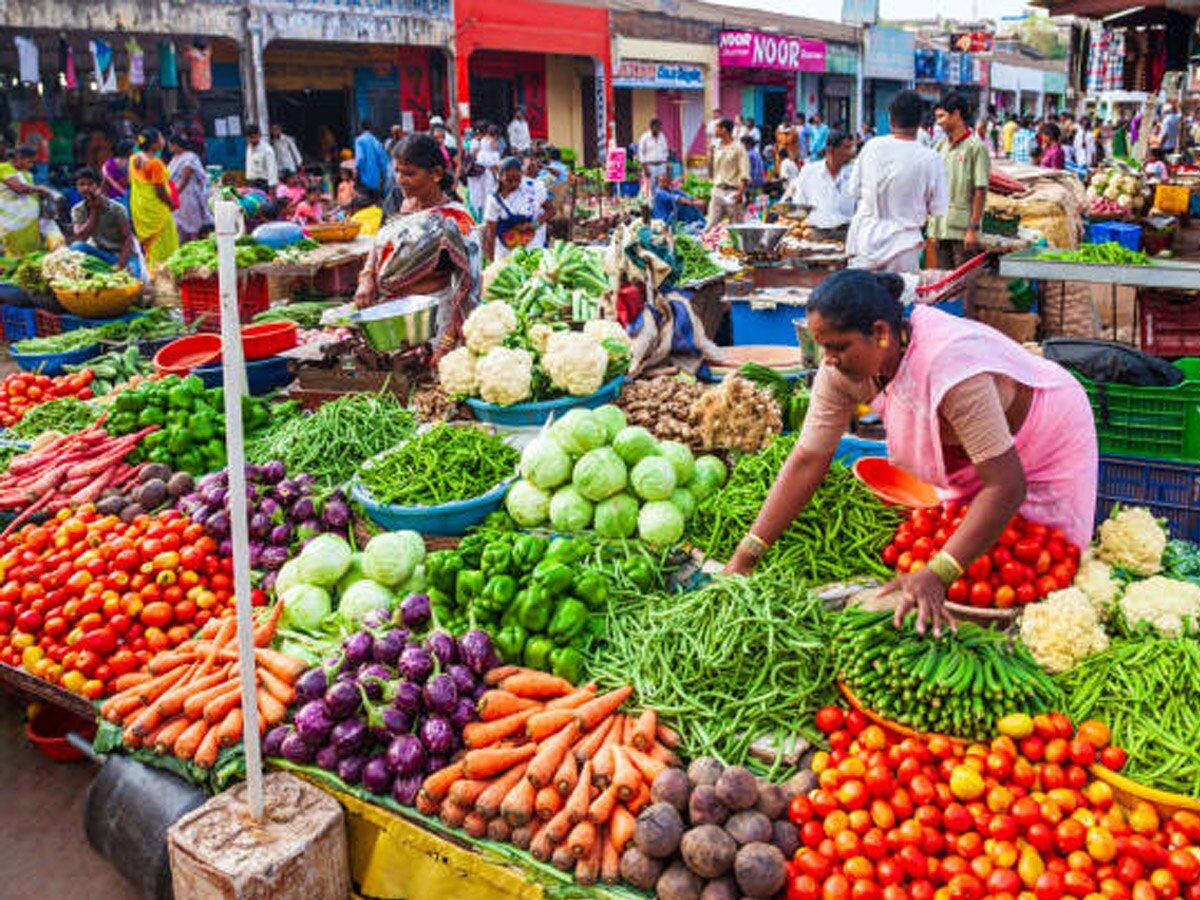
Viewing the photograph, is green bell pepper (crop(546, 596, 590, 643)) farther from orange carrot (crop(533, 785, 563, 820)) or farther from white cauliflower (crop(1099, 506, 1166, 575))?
white cauliflower (crop(1099, 506, 1166, 575))

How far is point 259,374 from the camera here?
5941mm

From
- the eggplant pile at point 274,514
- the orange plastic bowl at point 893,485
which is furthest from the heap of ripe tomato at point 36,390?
the orange plastic bowl at point 893,485

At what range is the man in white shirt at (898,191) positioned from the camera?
6719 mm

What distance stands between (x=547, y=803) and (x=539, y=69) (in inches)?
916

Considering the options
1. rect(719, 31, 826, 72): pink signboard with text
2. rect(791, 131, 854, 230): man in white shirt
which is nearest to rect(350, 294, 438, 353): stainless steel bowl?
rect(791, 131, 854, 230): man in white shirt

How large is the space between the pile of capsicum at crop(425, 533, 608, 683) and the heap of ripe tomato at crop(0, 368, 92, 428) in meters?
4.19

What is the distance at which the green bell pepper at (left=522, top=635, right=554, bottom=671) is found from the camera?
10.3 ft

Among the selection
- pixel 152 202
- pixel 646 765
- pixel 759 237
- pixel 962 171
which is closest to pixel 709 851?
pixel 646 765

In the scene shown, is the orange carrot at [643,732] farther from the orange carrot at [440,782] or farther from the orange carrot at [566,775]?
the orange carrot at [440,782]

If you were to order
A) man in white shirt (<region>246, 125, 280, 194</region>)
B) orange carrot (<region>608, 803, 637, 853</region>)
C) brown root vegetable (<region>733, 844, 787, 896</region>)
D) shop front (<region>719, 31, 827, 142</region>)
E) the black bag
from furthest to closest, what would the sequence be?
shop front (<region>719, 31, 827, 142</region>), man in white shirt (<region>246, 125, 280, 194</region>), the black bag, orange carrot (<region>608, 803, 637, 853</region>), brown root vegetable (<region>733, 844, 787, 896</region>)

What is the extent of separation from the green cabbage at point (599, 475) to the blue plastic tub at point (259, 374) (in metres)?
2.82

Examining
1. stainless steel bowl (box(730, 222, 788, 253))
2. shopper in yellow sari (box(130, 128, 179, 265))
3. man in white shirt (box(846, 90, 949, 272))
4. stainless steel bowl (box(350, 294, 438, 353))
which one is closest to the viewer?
stainless steel bowl (box(350, 294, 438, 353))

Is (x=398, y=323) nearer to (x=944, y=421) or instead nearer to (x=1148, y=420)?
(x=944, y=421)

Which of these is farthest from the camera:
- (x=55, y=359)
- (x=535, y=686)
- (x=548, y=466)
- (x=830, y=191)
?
(x=830, y=191)
